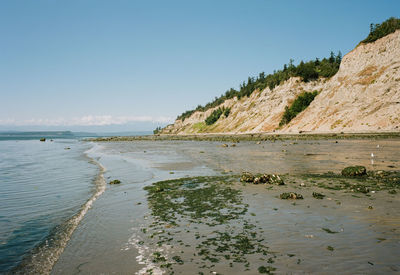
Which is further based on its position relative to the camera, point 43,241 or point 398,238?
point 43,241

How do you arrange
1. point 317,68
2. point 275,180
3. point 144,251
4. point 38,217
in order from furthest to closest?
1. point 317,68
2. point 275,180
3. point 38,217
4. point 144,251

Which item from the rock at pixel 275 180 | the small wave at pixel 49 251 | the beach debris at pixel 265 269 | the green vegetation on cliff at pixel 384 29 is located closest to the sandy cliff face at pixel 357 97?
the green vegetation on cliff at pixel 384 29

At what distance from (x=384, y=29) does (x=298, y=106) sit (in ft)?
101

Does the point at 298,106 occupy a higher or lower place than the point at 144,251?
higher

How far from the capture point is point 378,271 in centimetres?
566

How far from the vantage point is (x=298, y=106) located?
8625 centimetres

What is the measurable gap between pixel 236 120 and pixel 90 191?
379 feet

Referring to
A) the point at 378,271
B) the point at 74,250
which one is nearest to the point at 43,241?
the point at 74,250

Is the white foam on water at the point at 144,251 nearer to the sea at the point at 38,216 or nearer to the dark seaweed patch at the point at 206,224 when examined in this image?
the dark seaweed patch at the point at 206,224

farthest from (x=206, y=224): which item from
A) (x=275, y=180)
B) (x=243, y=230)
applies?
(x=275, y=180)

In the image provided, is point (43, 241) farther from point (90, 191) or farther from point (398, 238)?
point (398, 238)

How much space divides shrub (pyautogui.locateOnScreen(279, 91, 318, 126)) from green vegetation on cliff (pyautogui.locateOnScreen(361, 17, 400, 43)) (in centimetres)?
2180

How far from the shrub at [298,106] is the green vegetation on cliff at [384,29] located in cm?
2180

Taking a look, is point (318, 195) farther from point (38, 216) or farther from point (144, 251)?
point (38, 216)
